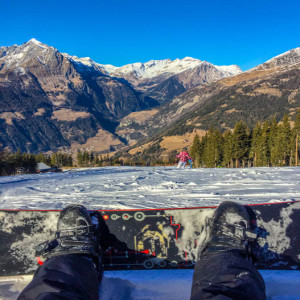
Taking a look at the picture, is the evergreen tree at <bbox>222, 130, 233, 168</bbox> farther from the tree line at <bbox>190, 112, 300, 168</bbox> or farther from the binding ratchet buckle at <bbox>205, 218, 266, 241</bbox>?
the binding ratchet buckle at <bbox>205, 218, 266, 241</bbox>

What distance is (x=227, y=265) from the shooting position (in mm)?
2066

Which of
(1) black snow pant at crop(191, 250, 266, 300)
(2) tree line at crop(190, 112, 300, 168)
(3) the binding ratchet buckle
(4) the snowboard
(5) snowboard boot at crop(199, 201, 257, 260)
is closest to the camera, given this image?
(1) black snow pant at crop(191, 250, 266, 300)

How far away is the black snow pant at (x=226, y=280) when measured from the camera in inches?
67.7

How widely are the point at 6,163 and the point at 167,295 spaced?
6138cm

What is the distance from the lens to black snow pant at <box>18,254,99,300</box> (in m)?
1.73

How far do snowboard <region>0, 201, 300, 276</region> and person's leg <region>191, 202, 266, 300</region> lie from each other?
408mm

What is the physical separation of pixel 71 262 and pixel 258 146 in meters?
44.3

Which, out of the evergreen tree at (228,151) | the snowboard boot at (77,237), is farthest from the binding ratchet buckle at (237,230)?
the evergreen tree at (228,151)

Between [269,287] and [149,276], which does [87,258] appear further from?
[269,287]

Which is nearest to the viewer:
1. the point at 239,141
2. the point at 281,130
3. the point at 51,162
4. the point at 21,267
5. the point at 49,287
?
the point at 49,287

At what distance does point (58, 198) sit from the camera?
5918 mm

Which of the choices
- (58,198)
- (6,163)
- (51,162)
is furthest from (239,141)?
(51,162)

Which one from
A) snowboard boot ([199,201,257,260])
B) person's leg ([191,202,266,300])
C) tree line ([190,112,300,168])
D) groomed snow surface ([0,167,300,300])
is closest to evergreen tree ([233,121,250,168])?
tree line ([190,112,300,168])

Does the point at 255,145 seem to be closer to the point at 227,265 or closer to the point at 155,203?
the point at 155,203
